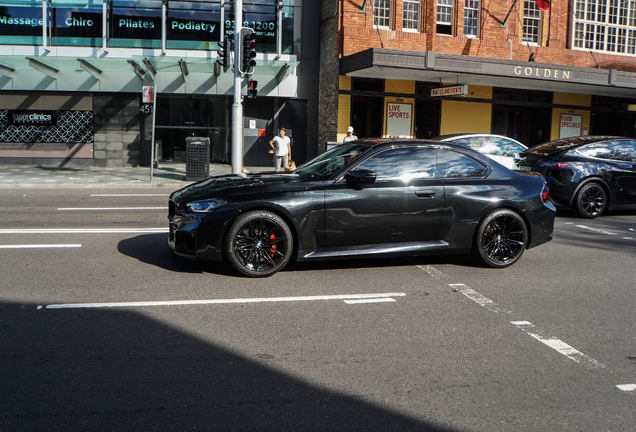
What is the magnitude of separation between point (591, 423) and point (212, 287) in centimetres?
371

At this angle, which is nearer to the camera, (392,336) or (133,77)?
(392,336)

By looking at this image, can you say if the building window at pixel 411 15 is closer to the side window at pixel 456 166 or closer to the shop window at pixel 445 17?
the shop window at pixel 445 17

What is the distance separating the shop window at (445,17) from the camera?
80.5 ft

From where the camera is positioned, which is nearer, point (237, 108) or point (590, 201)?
point (590, 201)

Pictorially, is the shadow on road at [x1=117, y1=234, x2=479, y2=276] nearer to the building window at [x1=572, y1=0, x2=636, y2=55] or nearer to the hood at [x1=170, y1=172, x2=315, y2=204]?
the hood at [x1=170, y1=172, x2=315, y2=204]

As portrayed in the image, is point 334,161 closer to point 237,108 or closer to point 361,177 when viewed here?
point 361,177

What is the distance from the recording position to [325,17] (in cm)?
2445

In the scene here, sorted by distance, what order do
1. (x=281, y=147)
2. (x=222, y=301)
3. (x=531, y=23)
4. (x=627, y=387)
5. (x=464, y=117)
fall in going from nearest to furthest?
(x=627, y=387)
(x=222, y=301)
(x=281, y=147)
(x=464, y=117)
(x=531, y=23)

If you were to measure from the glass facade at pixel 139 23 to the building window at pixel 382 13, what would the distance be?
3372 millimetres

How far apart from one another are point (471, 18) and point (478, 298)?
21288 millimetres

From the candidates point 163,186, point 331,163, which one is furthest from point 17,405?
point 163,186

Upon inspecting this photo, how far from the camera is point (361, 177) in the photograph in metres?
6.66

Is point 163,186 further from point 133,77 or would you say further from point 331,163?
point 331,163

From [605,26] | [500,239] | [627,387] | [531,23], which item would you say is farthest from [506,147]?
[605,26]
